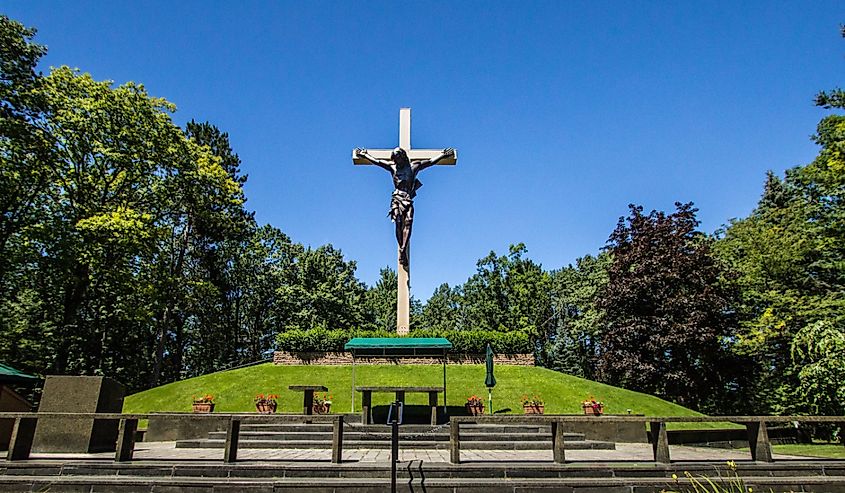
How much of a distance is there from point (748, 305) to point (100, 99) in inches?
1334

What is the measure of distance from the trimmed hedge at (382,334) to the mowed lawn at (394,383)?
0.98 m

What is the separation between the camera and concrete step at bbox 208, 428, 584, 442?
36.4 feet

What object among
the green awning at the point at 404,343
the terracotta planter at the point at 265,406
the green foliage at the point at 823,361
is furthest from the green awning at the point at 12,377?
the green foliage at the point at 823,361

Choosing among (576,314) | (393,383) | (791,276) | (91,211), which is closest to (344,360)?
(393,383)

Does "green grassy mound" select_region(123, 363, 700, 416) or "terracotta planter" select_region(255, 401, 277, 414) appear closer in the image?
"terracotta planter" select_region(255, 401, 277, 414)

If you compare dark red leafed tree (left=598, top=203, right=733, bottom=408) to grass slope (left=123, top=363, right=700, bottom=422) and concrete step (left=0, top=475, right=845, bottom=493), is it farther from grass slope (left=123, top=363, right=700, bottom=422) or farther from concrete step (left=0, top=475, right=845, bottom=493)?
concrete step (left=0, top=475, right=845, bottom=493)

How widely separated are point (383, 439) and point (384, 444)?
15 cm

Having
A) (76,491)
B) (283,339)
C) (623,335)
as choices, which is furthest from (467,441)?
(623,335)

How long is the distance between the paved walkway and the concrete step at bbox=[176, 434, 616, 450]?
12.3 inches

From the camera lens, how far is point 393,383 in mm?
20125

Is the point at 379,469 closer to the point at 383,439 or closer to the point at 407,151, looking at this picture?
the point at 383,439

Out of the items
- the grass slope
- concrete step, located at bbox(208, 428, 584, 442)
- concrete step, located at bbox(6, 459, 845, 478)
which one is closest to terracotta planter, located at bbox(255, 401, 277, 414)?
the grass slope

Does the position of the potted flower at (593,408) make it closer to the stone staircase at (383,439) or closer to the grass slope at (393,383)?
the grass slope at (393,383)

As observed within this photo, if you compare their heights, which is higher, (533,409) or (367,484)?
(533,409)
